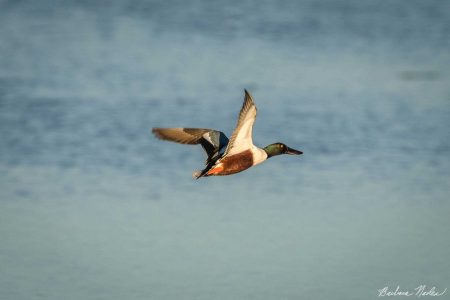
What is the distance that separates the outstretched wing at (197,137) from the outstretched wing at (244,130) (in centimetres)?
32

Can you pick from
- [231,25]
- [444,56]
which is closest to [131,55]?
[231,25]

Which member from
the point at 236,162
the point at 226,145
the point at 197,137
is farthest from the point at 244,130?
the point at 197,137

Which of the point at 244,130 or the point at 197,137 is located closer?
the point at 244,130

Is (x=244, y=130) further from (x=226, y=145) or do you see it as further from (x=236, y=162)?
(x=226, y=145)

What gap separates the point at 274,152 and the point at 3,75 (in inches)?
188

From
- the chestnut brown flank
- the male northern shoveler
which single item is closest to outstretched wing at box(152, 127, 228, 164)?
the male northern shoveler

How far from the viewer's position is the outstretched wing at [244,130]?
22.6 feet

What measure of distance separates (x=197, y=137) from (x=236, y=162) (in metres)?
0.50

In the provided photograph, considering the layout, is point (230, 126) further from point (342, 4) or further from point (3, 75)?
point (342, 4)

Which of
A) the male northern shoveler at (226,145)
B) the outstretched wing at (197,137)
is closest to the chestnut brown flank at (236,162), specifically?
the male northern shoveler at (226,145)

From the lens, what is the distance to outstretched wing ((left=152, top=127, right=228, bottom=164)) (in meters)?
7.86

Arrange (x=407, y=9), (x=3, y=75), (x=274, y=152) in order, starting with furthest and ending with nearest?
(x=407, y=9) < (x=3, y=75) < (x=274, y=152)

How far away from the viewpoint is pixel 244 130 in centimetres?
725

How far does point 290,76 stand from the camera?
1186 centimetres
